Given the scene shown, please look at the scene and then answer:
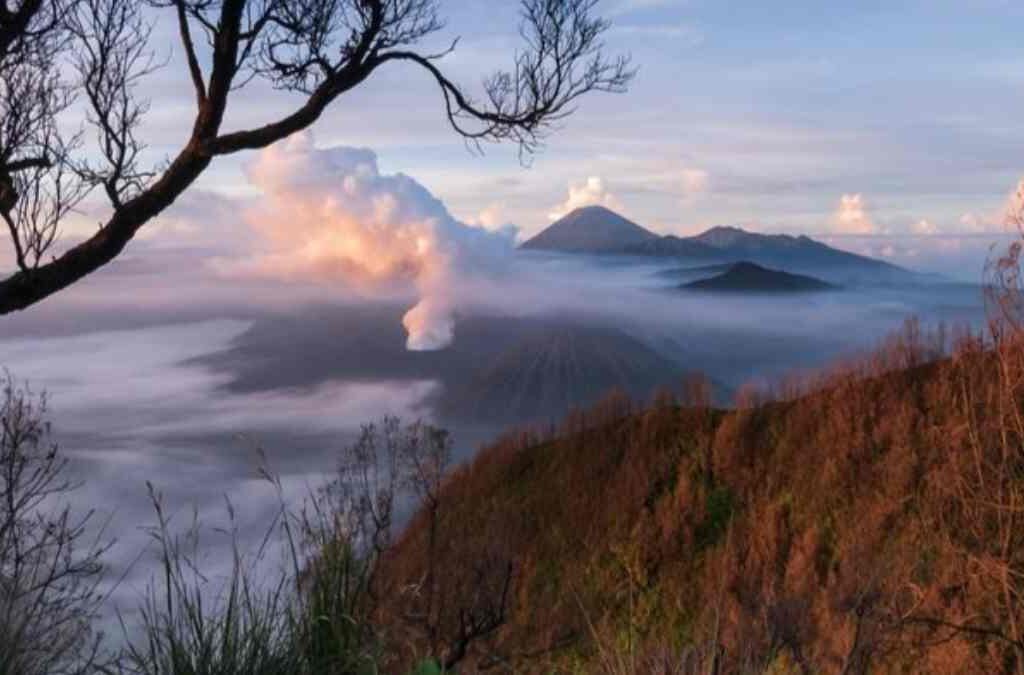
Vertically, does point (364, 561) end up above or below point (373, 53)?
below

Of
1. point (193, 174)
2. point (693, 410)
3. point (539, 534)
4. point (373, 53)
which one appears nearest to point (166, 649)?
point (193, 174)

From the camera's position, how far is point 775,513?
842 inches

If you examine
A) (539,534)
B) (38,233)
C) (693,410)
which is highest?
(38,233)

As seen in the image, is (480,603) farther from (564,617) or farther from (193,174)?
(564,617)

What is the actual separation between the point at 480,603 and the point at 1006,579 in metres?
3.73

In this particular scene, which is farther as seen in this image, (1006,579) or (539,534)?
(539,534)

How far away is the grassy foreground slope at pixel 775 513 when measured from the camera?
8.79m

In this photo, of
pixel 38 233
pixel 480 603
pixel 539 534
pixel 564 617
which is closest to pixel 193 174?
pixel 38 233

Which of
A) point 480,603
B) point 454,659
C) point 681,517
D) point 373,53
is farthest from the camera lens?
point 681,517

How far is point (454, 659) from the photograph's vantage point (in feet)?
21.7

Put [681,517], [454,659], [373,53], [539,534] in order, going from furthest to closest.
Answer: [539,534], [681,517], [373,53], [454,659]

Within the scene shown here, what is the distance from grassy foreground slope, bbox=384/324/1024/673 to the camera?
28.8ft

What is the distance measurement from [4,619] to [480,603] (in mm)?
2967

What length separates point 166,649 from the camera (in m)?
4.73
